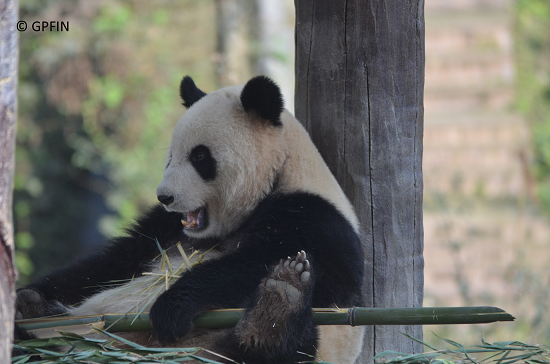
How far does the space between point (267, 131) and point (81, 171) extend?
6902 mm

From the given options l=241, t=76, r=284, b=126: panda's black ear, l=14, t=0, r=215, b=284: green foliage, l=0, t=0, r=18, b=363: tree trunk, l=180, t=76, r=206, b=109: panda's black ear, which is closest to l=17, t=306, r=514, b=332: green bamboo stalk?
l=0, t=0, r=18, b=363: tree trunk

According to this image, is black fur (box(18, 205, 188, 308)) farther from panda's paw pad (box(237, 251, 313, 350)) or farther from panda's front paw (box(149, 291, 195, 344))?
panda's paw pad (box(237, 251, 313, 350))

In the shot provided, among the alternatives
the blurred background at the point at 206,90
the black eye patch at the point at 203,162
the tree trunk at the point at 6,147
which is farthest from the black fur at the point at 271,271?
the blurred background at the point at 206,90

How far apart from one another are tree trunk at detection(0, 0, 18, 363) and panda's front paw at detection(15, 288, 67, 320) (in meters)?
1.10

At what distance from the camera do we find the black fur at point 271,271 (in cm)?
208

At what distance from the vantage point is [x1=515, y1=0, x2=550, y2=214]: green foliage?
834cm

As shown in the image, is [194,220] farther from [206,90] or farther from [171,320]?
[206,90]

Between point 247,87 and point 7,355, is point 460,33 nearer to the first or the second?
point 247,87

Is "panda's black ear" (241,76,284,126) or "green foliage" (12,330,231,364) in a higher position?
"panda's black ear" (241,76,284,126)

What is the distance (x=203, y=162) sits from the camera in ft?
8.23

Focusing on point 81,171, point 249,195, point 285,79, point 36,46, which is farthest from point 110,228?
point 249,195

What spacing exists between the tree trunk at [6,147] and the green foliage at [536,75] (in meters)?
7.81

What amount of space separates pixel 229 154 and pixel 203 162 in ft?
0.41

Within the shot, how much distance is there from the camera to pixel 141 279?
2.53m
